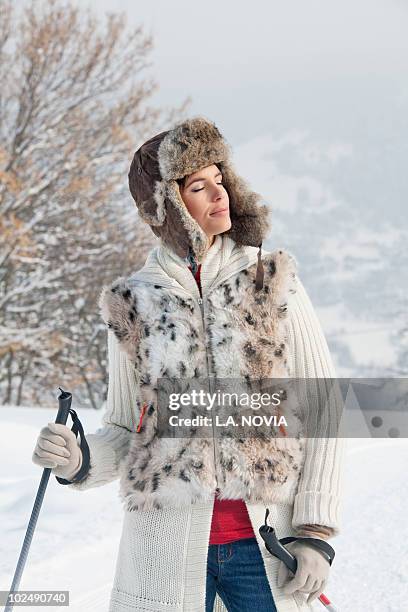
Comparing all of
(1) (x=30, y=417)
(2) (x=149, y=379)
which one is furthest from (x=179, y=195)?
(1) (x=30, y=417)

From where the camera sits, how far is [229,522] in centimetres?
204

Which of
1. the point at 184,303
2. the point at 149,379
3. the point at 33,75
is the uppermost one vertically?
the point at 33,75

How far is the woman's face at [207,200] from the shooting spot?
2.25m

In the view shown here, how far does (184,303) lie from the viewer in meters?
2.17

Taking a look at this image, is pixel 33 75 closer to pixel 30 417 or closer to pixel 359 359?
pixel 30 417

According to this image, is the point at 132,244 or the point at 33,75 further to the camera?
the point at 132,244

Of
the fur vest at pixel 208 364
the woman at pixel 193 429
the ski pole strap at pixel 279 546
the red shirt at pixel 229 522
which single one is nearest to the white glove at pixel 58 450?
the woman at pixel 193 429

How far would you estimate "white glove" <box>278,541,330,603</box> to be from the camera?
1.93m

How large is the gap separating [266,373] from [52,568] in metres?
3.27

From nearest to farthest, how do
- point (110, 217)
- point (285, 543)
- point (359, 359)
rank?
1. point (285, 543)
2. point (110, 217)
3. point (359, 359)

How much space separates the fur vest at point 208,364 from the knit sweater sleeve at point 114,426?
0.06 metres

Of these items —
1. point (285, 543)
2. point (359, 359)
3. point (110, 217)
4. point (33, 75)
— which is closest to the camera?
point (285, 543)

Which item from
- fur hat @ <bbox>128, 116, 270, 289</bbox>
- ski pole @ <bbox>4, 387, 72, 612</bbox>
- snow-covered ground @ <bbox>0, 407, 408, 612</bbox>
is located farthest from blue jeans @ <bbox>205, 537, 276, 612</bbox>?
snow-covered ground @ <bbox>0, 407, 408, 612</bbox>
